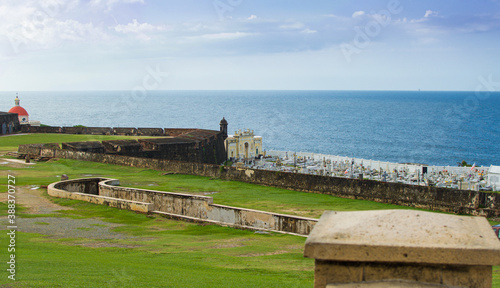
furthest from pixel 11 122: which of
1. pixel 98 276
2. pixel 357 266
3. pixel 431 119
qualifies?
pixel 431 119

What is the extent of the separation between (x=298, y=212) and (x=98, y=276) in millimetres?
9166

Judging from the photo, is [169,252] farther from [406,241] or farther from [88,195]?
[88,195]

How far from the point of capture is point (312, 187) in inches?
785

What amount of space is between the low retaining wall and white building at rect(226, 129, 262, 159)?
157 ft

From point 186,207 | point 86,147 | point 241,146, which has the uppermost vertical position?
point 86,147

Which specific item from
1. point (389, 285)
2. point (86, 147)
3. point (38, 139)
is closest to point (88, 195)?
point (86, 147)

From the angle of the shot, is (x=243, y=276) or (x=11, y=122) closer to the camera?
(x=243, y=276)

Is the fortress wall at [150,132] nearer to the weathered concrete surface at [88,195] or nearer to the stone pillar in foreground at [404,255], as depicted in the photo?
the weathered concrete surface at [88,195]

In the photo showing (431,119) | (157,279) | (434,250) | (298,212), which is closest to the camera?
(434,250)

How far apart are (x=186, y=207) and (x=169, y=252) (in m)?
5.81

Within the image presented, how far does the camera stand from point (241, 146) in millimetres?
69125

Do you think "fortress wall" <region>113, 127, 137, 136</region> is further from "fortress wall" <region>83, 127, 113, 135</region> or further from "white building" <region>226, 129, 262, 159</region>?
"white building" <region>226, 129, 262, 159</region>

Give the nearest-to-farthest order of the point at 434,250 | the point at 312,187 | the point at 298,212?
the point at 434,250 → the point at 298,212 → the point at 312,187

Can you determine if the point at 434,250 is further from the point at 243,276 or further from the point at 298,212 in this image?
the point at 298,212
